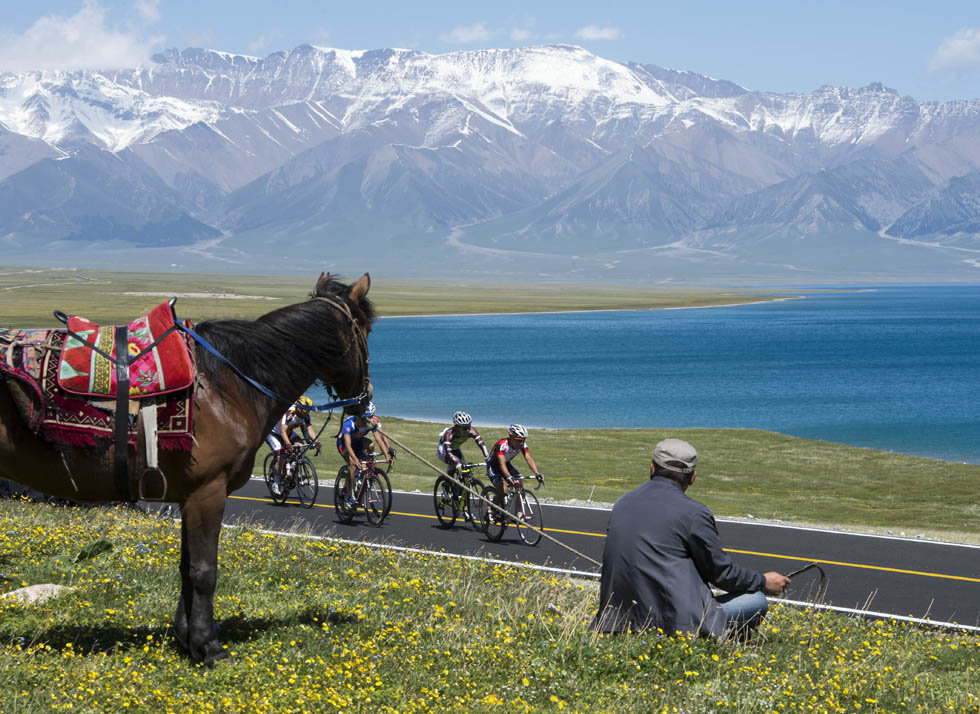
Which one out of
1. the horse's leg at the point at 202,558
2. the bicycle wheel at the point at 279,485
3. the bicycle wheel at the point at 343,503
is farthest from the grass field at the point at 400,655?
the bicycle wheel at the point at 279,485

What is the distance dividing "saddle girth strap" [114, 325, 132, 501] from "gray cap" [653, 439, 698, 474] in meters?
3.82

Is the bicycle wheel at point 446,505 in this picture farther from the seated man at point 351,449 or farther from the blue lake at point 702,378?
the blue lake at point 702,378

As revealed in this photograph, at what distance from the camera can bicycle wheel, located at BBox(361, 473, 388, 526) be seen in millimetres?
21875

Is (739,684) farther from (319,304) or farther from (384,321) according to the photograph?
(384,321)

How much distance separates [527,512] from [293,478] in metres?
6.27

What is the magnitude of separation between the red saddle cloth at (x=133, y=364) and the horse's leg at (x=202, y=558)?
2.63ft

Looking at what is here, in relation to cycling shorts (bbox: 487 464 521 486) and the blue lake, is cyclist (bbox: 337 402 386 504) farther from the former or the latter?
the blue lake

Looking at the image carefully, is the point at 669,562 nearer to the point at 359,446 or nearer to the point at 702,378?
the point at 359,446

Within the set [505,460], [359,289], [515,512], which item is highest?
[359,289]

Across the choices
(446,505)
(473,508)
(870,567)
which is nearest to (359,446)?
(446,505)

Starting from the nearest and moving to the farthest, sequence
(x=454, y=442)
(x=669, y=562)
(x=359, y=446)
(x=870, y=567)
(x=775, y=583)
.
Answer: (x=669, y=562), (x=775, y=583), (x=870, y=567), (x=454, y=442), (x=359, y=446)

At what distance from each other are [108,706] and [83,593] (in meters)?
3.11

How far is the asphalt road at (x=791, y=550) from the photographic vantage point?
16.3 meters

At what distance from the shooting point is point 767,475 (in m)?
37.2
